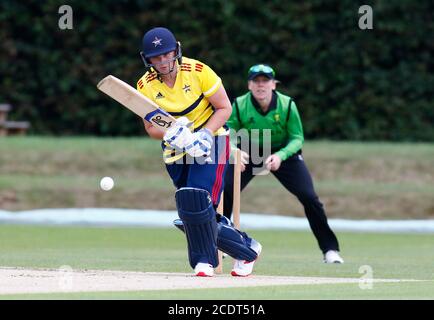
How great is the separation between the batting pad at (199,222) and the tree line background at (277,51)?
11.5 metres

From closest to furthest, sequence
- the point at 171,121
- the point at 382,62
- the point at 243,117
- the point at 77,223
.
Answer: the point at 171,121 → the point at 243,117 → the point at 77,223 → the point at 382,62

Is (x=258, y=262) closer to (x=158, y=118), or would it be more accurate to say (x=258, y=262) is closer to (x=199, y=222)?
(x=199, y=222)

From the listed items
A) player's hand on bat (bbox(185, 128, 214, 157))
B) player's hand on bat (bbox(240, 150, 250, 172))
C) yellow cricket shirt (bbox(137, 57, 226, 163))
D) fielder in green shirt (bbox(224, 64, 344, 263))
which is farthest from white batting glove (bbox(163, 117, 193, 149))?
fielder in green shirt (bbox(224, 64, 344, 263))

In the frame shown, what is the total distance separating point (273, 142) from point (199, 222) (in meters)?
2.67

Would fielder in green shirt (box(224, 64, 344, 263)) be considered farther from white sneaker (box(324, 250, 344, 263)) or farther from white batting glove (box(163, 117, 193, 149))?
white batting glove (box(163, 117, 193, 149))

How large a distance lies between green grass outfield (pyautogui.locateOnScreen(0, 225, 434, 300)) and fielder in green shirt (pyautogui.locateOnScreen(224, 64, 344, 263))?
0.40 metres

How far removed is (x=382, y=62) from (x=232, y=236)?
11.9 metres

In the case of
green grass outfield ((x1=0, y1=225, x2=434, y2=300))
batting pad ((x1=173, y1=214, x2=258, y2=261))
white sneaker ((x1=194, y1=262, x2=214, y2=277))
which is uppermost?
batting pad ((x1=173, y1=214, x2=258, y2=261))

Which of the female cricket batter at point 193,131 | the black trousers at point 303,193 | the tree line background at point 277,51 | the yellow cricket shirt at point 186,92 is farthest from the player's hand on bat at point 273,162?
the tree line background at point 277,51

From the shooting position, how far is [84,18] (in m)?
21.0

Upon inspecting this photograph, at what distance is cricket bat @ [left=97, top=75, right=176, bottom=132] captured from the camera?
29.2ft

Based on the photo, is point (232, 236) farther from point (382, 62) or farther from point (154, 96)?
point (382, 62)

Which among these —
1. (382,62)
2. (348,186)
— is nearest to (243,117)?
(348,186)

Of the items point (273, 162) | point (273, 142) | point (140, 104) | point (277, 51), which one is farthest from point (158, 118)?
point (277, 51)
